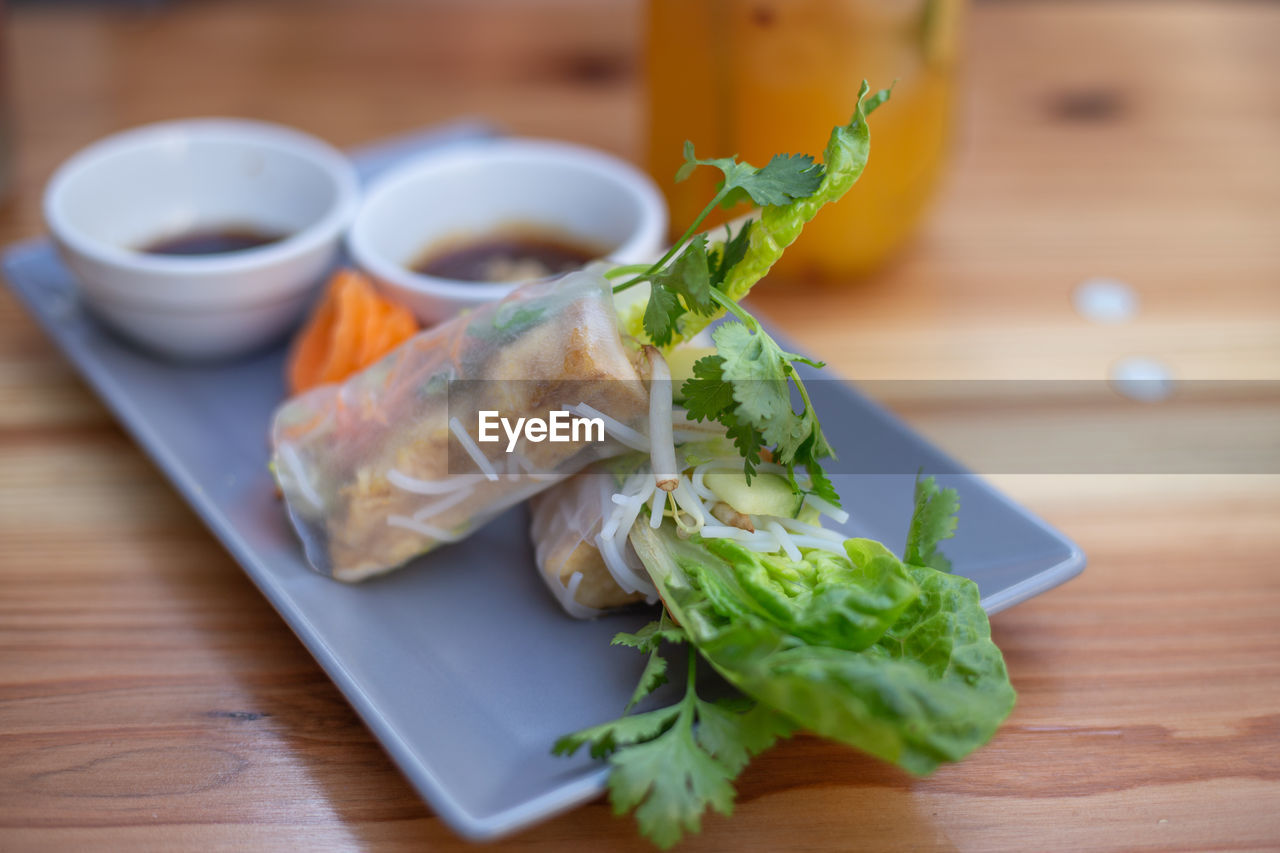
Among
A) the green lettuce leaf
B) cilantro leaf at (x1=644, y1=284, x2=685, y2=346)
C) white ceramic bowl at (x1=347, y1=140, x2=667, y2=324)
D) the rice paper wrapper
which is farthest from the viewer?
white ceramic bowl at (x1=347, y1=140, x2=667, y2=324)

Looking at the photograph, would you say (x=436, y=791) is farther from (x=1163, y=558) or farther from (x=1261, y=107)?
(x=1261, y=107)

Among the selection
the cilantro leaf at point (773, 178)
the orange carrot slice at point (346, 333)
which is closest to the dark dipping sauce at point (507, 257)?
the orange carrot slice at point (346, 333)

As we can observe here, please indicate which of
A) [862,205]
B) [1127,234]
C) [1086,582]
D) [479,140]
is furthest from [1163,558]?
[479,140]

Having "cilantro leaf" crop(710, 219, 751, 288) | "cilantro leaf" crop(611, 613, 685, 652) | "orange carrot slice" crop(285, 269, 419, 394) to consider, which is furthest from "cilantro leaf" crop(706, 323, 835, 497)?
"orange carrot slice" crop(285, 269, 419, 394)

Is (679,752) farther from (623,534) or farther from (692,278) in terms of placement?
(692,278)

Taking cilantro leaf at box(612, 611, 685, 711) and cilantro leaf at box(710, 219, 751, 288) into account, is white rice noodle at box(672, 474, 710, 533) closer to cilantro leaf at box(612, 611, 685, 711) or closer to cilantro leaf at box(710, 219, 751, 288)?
cilantro leaf at box(612, 611, 685, 711)

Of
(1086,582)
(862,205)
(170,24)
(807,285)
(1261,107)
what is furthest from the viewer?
(170,24)

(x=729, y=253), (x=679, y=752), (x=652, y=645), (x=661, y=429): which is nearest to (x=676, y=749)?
(x=679, y=752)

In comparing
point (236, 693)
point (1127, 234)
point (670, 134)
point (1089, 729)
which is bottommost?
point (236, 693)
